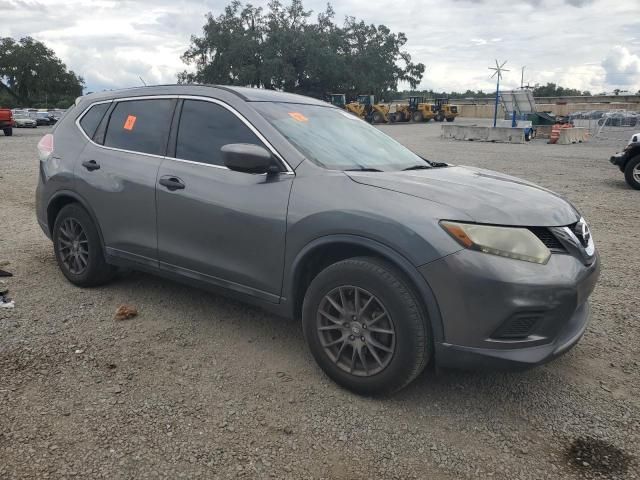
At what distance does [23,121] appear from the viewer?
39.9 m

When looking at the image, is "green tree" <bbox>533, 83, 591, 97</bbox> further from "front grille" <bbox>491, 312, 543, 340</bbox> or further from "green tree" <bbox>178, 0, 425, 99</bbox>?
"front grille" <bbox>491, 312, 543, 340</bbox>

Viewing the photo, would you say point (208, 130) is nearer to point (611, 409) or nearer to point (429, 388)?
point (429, 388)

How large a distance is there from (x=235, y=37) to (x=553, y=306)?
61005mm

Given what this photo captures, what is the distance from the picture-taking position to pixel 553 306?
2729 millimetres

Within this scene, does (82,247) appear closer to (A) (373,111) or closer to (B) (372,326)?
(B) (372,326)

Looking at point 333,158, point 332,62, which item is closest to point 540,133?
point 333,158

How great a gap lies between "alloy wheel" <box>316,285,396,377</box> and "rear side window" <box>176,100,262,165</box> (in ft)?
3.92

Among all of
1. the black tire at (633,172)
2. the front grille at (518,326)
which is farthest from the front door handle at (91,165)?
the black tire at (633,172)

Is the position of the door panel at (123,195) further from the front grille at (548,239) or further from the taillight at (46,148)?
the front grille at (548,239)

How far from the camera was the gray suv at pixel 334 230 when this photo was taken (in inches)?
108

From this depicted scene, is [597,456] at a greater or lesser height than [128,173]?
lesser

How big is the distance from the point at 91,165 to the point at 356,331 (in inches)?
106

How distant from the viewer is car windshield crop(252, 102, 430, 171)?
3484 millimetres

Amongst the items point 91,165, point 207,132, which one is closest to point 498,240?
point 207,132
